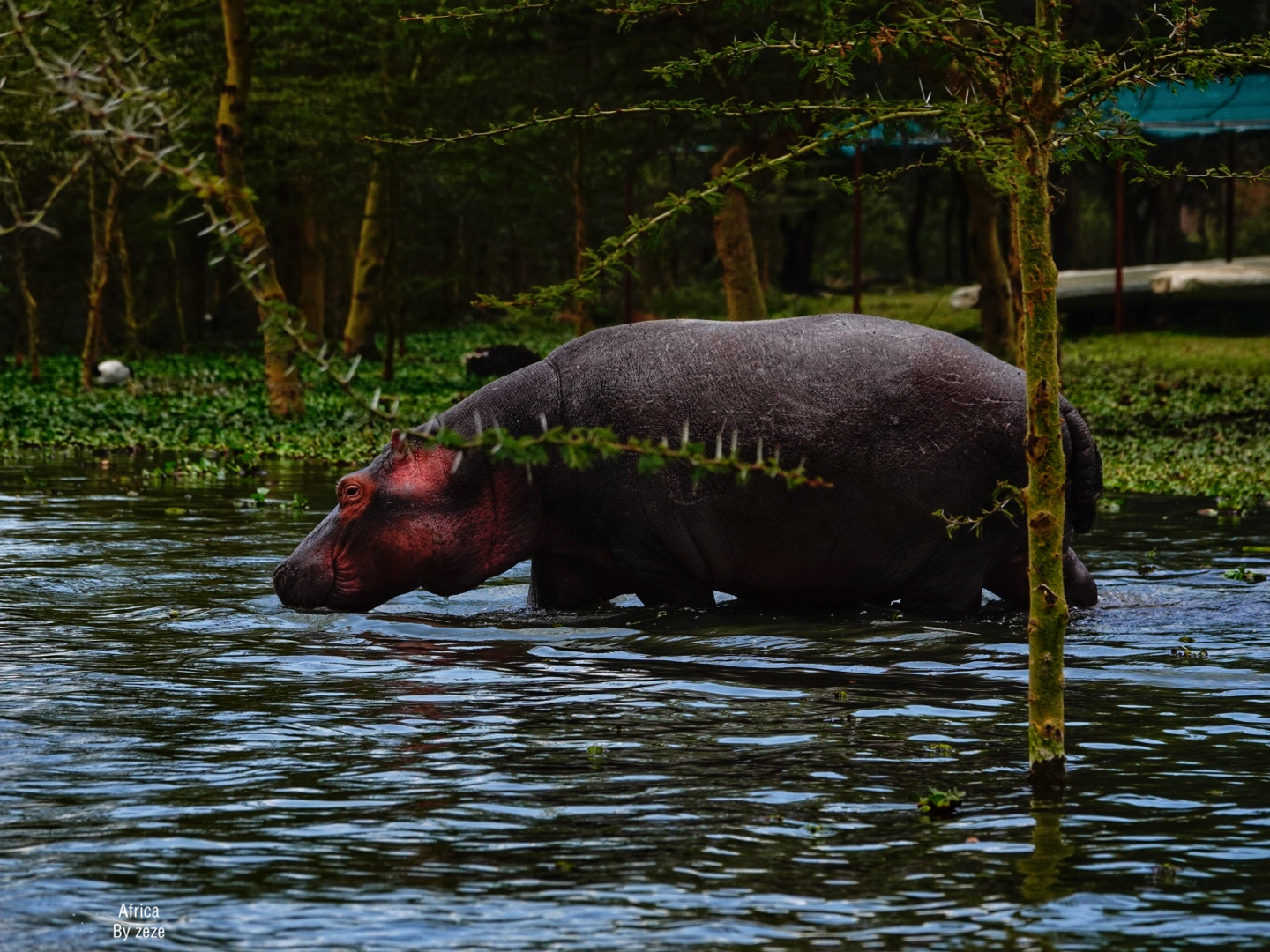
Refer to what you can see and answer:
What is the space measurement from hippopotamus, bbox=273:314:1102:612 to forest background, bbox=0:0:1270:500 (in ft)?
7.31

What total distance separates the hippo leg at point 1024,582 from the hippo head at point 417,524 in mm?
2263

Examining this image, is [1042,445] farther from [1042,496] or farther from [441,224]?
[441,224]

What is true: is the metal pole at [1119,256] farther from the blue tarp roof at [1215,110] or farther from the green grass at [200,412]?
the green grass at [200,412]

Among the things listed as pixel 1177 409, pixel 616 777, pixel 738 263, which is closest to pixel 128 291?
pixel 738 263

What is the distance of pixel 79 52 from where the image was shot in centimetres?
A: 338

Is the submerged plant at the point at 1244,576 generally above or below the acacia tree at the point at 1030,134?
below

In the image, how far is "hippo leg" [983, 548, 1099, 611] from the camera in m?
8.53

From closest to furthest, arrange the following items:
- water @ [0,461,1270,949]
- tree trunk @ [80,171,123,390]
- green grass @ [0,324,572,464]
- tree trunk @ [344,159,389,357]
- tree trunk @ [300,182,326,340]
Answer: water @ [0,461,1270,949]
green grass @ [0,324,572,464]
tree trunk @ [80,171,123,390]
tree trunk @ [344,159,389,357]
tree trunk @ [300,182,326,340]

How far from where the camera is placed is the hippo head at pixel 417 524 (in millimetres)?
8422

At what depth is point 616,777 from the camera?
532cm

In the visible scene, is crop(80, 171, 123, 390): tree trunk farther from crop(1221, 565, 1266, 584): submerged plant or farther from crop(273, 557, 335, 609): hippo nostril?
crop(1221, 565, 1266, 584): submerged plant

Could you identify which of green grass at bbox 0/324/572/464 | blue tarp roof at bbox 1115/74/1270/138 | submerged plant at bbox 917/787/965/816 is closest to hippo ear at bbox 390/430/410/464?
submerged plant at bbox 917/787/965/816

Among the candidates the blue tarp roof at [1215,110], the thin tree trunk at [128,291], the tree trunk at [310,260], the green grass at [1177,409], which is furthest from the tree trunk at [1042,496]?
the tree trunk at [310,260]

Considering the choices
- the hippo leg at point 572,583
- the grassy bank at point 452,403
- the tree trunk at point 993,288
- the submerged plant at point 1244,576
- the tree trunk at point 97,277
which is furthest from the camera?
the tree trunk at point 97,277
